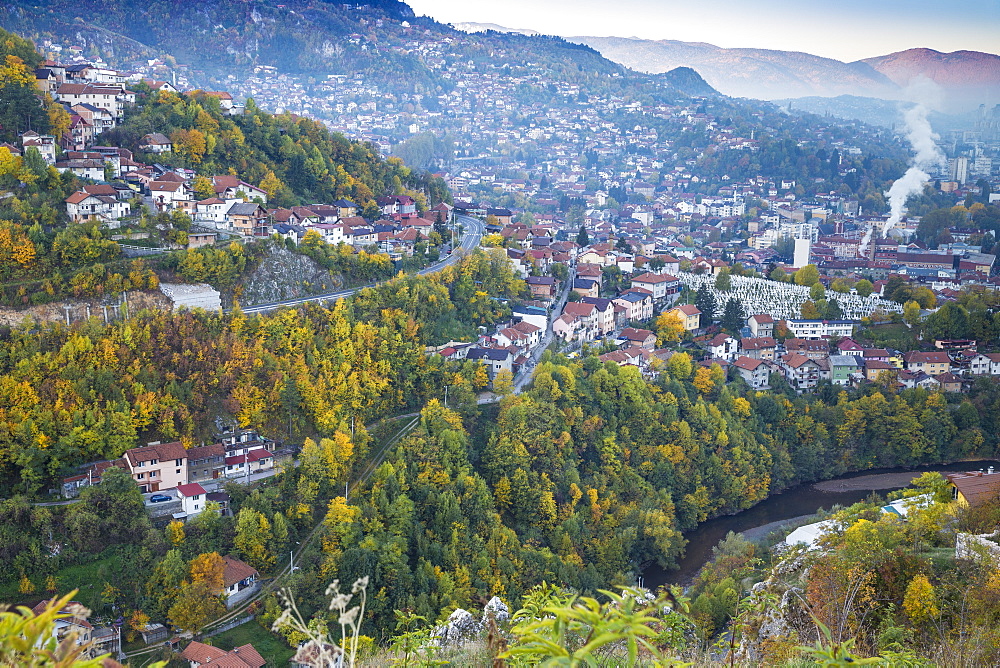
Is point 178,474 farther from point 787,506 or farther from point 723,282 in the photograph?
point 723,282

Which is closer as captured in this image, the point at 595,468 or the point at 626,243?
the point at 595,468

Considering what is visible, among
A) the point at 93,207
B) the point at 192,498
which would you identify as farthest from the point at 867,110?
the point at 192,498

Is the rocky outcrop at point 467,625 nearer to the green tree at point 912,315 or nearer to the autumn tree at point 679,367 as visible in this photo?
the autumn tree at point 679,367

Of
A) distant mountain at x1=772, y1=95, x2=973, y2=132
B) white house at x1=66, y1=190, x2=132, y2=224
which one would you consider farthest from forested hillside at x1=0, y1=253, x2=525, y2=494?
distant mountain at x1=772, y1=95, x2=973, y2=132

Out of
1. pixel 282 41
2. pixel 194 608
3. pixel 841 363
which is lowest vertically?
pixel 194 608

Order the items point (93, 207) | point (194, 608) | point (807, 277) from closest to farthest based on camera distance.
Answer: point (194, 608), point (93, 207), point (807, 277)

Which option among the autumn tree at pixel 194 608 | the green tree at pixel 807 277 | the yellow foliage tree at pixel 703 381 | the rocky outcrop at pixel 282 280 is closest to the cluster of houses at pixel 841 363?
the yellow foliage tree at pixel 703 381

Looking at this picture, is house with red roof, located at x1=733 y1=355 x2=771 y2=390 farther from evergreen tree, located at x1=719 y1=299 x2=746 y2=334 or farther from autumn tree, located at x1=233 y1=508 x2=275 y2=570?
autumn tree, located at x1=233 y1=508 x2=275 y2=570

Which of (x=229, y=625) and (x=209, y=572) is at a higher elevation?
(x=209, y=572)
